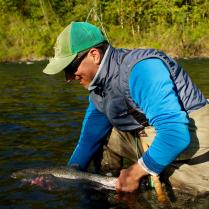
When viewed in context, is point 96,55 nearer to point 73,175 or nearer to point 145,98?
point 145,98

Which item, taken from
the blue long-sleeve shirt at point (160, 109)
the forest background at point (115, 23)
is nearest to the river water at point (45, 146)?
the blue long-sleeve shirt at point (160, 109)

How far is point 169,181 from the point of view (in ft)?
16.5

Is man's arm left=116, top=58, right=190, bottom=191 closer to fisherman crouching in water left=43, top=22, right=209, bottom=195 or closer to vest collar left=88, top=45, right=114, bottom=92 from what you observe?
fisherman crouching in water left=43, top=22, right=209, bottom=195

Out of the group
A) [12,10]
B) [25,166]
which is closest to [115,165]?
[25,166]

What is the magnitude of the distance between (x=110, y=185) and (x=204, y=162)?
101cm

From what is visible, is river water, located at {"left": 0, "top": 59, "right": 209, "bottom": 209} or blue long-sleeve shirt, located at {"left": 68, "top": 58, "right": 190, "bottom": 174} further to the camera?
river water, located at {"left": 0, "top": 59, "right": 209, "bottom": 209}

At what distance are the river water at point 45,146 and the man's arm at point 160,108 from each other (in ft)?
3.22

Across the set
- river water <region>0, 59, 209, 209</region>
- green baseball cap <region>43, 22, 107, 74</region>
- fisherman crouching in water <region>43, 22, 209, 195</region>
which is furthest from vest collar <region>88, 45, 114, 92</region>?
river water <region>0, 59, 209, 209</region>

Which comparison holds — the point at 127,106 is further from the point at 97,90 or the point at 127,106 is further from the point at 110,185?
the point at 110,185

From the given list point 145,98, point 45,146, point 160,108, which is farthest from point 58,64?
point 45,146

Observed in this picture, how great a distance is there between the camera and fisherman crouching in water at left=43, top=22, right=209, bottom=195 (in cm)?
400

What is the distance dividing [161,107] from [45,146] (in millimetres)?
4082

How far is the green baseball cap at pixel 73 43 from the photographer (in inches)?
165

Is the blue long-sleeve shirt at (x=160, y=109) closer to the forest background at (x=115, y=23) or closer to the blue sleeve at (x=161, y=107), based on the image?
the blue sleeve at (x=161, y=107)
